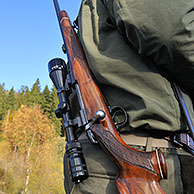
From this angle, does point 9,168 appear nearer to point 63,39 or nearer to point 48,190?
point 48,190

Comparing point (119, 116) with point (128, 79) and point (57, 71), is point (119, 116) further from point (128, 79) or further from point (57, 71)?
point (57, 71)

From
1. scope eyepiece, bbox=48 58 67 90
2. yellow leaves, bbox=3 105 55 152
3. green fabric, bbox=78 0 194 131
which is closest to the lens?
green fabric, bbox=78 0 194 131

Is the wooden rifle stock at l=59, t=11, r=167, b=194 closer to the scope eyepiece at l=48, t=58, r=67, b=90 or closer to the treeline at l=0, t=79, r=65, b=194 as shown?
the scope eyepiece at l=48, t=58, r=67, b=90

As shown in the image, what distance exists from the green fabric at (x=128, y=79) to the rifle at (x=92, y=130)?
0.15 m

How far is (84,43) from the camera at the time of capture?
1854 mm

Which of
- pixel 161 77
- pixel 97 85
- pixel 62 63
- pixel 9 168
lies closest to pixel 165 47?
pixel 161 77

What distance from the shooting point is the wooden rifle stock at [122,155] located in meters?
1.37

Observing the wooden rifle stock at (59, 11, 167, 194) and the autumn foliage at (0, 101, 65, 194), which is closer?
the wooden rifle stock at (59, 11, 167, 194)

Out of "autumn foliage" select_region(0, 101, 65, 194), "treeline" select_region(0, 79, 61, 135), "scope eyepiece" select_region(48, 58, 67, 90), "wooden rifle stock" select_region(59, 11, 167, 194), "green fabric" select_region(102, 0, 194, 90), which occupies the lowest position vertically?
"wooden rifle stock" select_region(59, 11, 167, 194)

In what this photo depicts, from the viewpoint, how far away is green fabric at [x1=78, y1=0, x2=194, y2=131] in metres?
1.49

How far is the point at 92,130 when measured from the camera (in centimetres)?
167

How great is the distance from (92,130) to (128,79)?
1.57ft

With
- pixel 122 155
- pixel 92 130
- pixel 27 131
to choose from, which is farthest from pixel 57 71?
pixel 27 131

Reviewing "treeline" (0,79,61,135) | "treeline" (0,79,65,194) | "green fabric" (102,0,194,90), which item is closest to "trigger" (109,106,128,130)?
"green fabric" (102,0,194,90)
